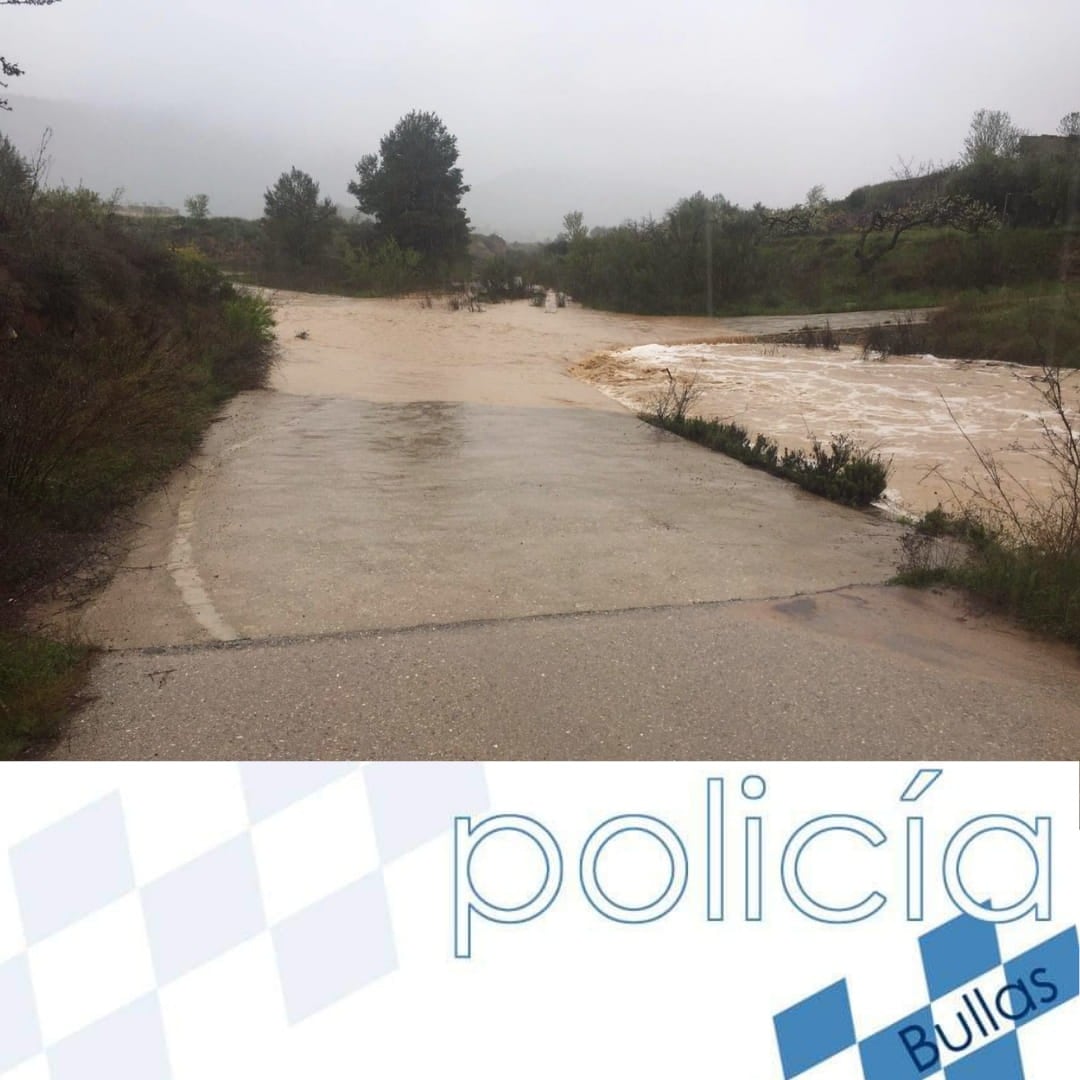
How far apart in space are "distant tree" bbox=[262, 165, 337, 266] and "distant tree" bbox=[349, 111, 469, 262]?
2431 millimetres

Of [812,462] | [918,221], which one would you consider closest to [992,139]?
[918,221]

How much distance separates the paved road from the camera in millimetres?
3281

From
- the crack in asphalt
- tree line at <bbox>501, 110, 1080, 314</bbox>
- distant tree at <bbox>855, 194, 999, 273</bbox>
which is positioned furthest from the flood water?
distant tree at <bbox>855, 194, 999, 273</bbox>

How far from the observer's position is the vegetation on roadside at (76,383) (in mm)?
4684

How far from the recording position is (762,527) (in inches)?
251

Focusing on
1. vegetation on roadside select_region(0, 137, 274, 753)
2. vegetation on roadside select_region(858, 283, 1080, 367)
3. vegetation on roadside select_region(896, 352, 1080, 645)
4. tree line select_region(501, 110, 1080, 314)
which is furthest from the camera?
tree line select_region(501, 110, 1080, 314)

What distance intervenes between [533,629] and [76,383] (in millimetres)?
4769

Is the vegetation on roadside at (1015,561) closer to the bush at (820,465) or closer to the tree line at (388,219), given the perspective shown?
the bush at (820,465)

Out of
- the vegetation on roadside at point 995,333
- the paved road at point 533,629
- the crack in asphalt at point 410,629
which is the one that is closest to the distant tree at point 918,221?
the vegetation on roadside at point 995,333

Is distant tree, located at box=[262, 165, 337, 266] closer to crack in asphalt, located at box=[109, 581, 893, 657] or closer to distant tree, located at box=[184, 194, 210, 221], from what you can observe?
distant tree, located at box=[184, 194, 210, 221]

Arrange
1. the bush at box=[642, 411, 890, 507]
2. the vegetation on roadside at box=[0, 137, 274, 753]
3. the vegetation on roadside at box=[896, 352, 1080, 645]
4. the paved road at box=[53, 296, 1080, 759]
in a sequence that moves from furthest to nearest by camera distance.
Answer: the bush at box=[642, 411, 890, 507] < the vegetation on roadside at box=[0, 137, 274, 753] < the vegetation on roadside at box=[896, 352, 1080, 645] < the paved road at box=[53, 296, 1080, 759]

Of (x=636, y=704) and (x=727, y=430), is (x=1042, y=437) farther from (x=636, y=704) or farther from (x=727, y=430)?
(x=636, y=704)

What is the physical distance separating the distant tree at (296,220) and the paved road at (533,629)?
1279 inches

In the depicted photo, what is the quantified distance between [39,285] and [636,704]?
8142mm
